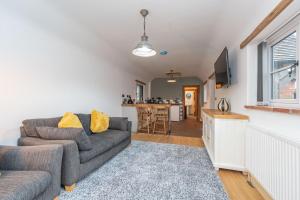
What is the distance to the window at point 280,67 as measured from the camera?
1513mm

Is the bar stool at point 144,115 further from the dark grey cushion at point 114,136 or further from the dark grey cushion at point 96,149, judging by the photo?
the dark grey cushion at point 96,149

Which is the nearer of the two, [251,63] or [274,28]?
[274,28]

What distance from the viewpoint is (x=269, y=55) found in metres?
2.03

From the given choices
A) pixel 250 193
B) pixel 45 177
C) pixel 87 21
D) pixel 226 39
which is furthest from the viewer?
pixel 226 39

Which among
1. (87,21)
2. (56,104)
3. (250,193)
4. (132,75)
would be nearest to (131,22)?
(87,21)

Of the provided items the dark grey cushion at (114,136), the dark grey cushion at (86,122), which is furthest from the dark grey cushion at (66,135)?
the dark grey cushion at (86,122)

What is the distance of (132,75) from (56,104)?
3.91 meters

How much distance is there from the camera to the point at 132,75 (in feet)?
20.6

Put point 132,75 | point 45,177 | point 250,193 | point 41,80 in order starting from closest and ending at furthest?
point 45,177 → point 250,193 → point 41,80 → point 132,75

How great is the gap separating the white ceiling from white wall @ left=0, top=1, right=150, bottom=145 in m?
0.33

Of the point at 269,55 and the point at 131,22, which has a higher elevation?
the point at 131,22

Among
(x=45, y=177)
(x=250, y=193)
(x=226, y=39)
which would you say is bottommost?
(x=250, y=193)

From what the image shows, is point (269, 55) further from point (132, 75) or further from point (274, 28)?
point (132, 75)

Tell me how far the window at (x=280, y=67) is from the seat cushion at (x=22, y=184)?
8.07ft
